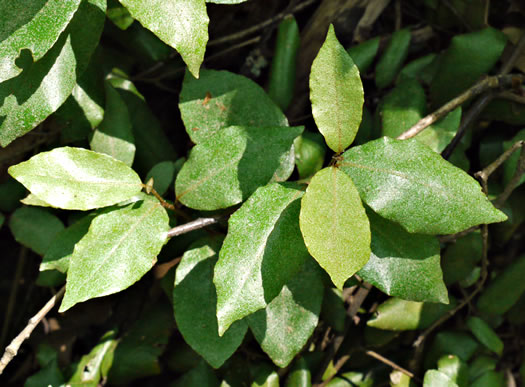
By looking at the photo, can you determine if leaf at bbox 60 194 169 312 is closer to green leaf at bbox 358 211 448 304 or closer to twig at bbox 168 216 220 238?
twig at bbox 168 216 220 238

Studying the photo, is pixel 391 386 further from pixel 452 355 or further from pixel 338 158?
pixel 338 158

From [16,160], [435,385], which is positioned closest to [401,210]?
[435,385]

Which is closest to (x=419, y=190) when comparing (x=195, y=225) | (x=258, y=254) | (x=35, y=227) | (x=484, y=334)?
(x=258, y=254)

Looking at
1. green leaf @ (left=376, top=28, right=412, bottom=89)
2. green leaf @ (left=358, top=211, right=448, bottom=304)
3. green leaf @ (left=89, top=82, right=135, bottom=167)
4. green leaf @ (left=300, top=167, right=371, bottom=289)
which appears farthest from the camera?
green leaf @ (left=376, top=28, right=412, bottom=89)

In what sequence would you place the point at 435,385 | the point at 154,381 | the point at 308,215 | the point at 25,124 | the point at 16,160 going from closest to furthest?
the point at 308,215 < the point at 25,124 < the point at 435,385 < the point at 16,160 < the point at 154,381

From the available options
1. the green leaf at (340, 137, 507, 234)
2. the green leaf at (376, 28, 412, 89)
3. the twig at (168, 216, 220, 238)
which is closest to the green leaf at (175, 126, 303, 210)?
the twig at (168, 216, 220, 238)

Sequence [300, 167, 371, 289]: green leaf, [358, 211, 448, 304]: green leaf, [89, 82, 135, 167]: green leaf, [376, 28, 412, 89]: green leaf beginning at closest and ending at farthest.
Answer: [300, 167, 371, 289]: green leaf, [358, 211, 448, 304]: green leaf, [89, 82, 135, 167]: green leaf, [376, 28, 412, 89]: green leaf

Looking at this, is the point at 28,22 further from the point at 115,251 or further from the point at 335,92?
the point at 335,92
